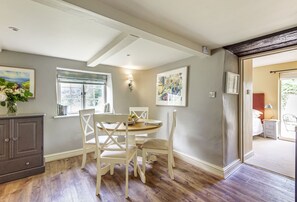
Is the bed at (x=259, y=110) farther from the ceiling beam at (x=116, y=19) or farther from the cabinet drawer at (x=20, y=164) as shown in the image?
the cabinet drawer at (x=20, y=164)

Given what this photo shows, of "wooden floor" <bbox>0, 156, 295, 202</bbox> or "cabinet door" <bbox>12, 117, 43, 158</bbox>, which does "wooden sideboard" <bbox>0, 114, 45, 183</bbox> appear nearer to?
"cabinet door" <bbox>12, 117, 43, 158</bbox>

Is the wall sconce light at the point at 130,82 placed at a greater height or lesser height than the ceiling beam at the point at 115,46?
lesser

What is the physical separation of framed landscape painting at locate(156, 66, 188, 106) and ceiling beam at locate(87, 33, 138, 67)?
1.49 m

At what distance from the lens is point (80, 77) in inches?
143

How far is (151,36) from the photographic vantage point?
1.85 m

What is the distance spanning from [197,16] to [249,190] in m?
2.39

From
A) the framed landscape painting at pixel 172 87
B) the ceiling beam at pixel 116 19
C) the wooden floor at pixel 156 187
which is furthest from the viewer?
the framed landscape painting at pixel 172 87

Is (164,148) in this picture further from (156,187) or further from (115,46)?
(115,46)

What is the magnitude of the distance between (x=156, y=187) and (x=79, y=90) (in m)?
2.81

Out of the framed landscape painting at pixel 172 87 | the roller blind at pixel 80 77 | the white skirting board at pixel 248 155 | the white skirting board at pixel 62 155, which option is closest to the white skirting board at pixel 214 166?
the white skirting board at pixel 248 155

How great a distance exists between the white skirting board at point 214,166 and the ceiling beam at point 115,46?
2.39 m

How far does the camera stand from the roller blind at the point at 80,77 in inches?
133

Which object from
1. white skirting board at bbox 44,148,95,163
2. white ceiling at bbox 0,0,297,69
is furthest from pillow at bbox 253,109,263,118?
white skirting board at bbox 44,148,95,163

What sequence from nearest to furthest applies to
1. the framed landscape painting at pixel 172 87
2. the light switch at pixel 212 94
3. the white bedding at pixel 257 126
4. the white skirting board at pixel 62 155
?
the light switch at pixel 212 94 → the white skirting board at pixel 62 155 → the framed landscape painting at pixel 172 87 → the white bedding at pixel 257 126
